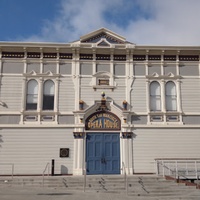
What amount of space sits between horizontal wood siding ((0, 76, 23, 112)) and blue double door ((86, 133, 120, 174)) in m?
4.69

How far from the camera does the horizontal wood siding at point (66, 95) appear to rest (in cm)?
1770

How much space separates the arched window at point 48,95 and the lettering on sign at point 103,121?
8.06 ft

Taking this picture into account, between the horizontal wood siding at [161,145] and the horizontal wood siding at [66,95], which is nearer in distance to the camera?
the horizontal wood siding at [161,145]

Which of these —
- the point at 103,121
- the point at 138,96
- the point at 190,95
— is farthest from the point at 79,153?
the point at 190,95

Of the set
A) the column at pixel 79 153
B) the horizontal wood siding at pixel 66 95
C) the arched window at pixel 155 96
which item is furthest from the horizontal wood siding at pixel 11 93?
the arched window at pixel 155 96

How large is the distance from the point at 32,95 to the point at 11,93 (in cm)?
124

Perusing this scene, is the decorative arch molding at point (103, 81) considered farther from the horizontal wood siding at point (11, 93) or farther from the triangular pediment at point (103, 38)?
the horizontal wood siding at point (11, 93)

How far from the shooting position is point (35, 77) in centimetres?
1816

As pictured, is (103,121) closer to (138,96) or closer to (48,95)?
(138,96)

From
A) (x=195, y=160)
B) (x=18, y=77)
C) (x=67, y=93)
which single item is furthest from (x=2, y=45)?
(x=195, y=160)

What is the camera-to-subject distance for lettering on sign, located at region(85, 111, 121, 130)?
690 inches

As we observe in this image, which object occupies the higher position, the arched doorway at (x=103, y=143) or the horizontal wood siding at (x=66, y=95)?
the horizontal wood siding at (x=66, y=95)

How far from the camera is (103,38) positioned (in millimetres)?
18859

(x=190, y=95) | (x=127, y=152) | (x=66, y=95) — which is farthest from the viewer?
(x=190, y=95)
